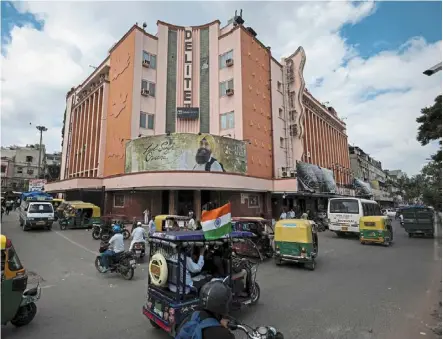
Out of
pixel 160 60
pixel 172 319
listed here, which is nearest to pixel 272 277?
pixel 172 319

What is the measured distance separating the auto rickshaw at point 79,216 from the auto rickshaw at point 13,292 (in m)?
16.4

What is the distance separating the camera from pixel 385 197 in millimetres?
72125

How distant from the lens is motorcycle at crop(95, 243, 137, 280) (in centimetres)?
855

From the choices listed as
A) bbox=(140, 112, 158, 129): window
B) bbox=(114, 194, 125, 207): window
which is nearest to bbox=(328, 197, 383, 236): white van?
bbox=(114, 194, 125, 207): window

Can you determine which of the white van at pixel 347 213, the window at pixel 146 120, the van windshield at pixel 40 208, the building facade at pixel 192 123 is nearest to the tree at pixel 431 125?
the white van at pixel 347 213

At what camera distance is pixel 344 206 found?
18562 mm

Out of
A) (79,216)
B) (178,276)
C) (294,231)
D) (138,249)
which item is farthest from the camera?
(79,216)

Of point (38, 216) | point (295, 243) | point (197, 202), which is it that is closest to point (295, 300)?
point (295, 243)

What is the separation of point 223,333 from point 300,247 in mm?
8436

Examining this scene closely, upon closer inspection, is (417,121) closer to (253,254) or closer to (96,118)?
(253,254)

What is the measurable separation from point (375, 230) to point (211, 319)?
1591 centimetres

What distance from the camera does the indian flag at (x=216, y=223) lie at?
16.1ft

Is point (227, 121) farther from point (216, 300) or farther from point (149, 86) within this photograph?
→ point (216, 300)

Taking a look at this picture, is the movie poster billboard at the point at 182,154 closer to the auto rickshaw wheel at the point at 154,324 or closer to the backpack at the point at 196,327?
the auto rickshaw wheel at the point at 154,324
